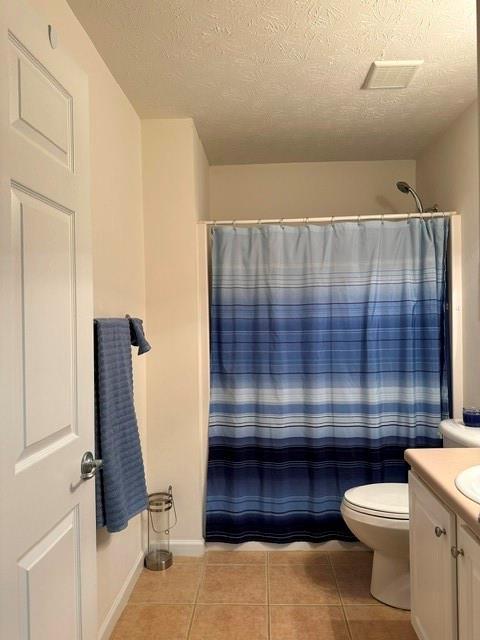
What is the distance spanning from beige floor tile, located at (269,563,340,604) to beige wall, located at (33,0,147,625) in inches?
28.4

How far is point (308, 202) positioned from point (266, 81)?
128 centimetres

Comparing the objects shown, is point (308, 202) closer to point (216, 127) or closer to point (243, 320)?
point (216, 127)

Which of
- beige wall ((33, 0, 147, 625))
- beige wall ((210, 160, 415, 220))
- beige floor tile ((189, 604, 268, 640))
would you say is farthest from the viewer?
beige wall ((210, 160, 415, 220))

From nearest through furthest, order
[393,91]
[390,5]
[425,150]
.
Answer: [390,5] < [393,91] < [425,150]

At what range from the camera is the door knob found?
4.57 ft

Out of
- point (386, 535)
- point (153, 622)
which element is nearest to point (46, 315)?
point (153, 622)

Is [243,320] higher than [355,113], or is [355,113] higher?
[355,113]

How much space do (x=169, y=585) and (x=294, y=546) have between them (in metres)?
0.74

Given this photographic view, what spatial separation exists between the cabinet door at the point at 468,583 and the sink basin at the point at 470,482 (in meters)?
0.09

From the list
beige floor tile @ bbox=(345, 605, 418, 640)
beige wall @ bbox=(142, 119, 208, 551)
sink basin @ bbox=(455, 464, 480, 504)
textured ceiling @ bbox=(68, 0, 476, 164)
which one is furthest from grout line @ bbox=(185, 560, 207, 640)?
textured ceiling @ bbox=(68, 0, 476, 164)

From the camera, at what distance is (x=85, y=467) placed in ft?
4.60

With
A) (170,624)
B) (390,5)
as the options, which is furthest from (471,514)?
(390,5)

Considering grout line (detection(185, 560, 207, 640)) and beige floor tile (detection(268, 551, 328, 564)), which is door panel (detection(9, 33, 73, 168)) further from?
beige floor tile (detection(268, 551, 328, 564))

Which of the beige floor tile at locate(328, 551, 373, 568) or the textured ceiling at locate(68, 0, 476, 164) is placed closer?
the textured ceiling at locate(68, 0, 476, 164)
